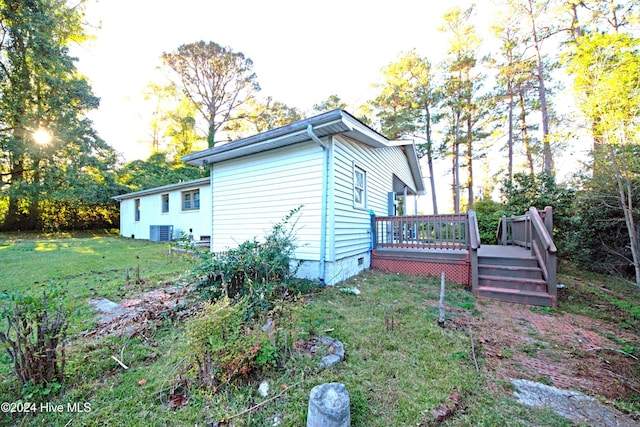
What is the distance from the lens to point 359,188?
6.59m

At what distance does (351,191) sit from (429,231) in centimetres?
211

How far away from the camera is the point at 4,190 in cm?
1390

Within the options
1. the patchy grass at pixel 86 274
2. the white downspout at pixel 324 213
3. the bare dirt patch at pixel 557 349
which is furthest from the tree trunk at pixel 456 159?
the patchy grass at pixel 86 274

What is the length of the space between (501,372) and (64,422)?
12.0 ft

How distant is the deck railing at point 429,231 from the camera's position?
5781 millimetres

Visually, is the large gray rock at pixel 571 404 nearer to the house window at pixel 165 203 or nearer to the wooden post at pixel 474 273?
the wooden post at pixel 474 273

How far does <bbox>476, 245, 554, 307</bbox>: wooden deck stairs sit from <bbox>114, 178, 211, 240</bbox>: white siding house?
987 centimetres

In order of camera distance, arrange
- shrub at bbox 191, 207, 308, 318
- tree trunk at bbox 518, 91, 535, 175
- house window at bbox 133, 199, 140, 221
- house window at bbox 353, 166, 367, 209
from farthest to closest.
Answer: house window at bbox 133, 199, 140, 221
tree trunk at bbox 518, 91, 535, 175
house window at bbox 353, 166, 367, 209
shrub at bbox 191, 207, 308, 318

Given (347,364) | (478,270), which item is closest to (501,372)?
(347,364)

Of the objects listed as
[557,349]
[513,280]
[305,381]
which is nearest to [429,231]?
[513,280]

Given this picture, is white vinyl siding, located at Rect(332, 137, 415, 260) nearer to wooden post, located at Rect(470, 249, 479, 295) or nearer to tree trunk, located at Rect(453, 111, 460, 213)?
wooden post, located at Rect(470, 249, 479, 295)

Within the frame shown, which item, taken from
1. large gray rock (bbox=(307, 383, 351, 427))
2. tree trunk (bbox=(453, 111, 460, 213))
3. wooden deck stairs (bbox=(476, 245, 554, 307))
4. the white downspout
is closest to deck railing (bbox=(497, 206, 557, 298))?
wooden deck stairs (bbox=(476, 245, 554, 307))

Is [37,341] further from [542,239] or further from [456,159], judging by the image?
[456,159]

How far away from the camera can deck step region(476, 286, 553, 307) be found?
14.0ft
